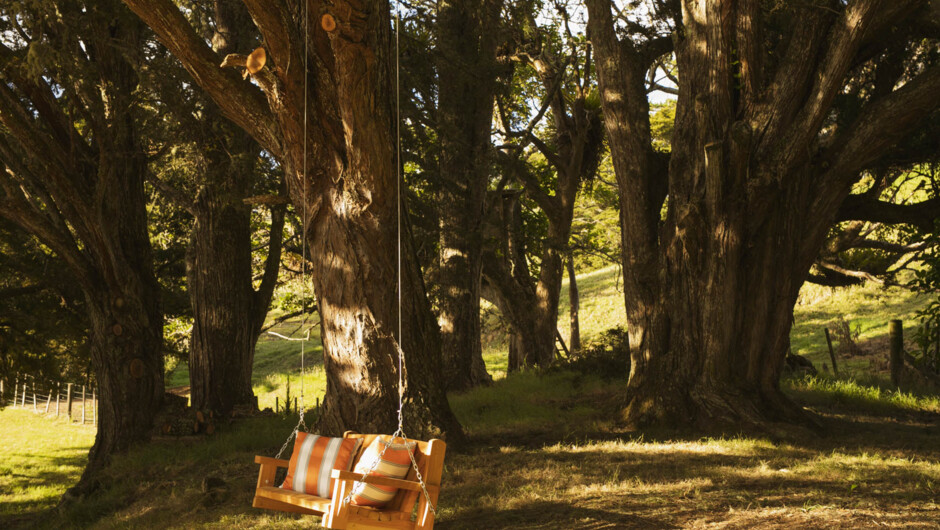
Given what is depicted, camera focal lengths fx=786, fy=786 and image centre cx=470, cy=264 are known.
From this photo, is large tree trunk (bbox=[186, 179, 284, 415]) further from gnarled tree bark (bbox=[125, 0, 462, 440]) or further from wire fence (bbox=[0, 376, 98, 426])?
wire fence (bbox=[0, 376, 98, 426])

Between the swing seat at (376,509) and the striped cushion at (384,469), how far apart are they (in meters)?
0.05

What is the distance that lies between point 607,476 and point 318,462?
272 centimetres

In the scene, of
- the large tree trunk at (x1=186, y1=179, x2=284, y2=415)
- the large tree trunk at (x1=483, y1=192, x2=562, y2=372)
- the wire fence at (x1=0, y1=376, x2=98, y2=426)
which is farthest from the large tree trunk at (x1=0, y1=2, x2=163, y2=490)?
the wire fence at (x1=0, y1=376, x2=98, y2=426)

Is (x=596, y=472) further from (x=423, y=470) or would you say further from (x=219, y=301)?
(x=219, y=301)

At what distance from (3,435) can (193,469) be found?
15.1 metres

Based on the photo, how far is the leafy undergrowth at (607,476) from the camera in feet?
19.0

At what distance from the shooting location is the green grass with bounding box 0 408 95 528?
1279 cm

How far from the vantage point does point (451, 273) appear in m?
14.5

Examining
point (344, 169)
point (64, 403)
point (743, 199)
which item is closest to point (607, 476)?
point (344, 169)

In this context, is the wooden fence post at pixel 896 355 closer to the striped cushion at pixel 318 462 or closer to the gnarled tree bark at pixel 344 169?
the gnarled tree bark at pixel 344 169

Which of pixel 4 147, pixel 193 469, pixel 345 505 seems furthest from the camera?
pixel 4 147

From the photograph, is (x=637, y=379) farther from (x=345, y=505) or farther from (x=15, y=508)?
(x=15, y=508)

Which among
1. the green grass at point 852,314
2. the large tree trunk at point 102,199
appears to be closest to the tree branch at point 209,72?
the large tree trunk at point 102,199

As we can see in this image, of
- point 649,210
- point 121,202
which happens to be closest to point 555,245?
point 649,210
